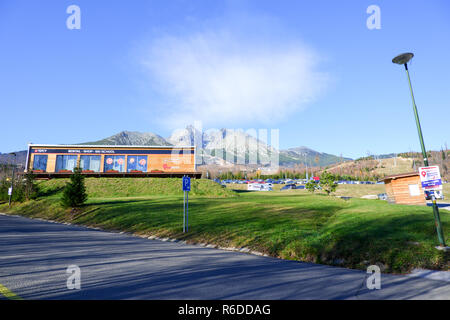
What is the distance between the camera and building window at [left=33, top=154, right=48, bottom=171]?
52.0 meters

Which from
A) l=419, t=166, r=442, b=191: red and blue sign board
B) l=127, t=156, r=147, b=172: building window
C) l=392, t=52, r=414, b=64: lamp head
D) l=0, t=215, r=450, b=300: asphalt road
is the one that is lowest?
l=0, t=215, r=450, b=300: asphalt road

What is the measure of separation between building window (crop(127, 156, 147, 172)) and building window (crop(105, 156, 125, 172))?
144 cm

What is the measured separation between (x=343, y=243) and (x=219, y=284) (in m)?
5.91

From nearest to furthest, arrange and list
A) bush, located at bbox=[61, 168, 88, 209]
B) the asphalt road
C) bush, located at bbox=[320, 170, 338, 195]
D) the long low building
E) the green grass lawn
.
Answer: the asphalt road < the green grass lawn < bush, located at bbox=[61, 168, 88, 209] < bush, located at bbox=[320, 170, 338, 195] < the long low building

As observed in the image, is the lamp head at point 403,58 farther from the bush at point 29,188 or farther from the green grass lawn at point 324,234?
the bush at point 29,188

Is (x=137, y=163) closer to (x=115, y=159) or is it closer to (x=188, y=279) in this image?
(x=115, y=159)

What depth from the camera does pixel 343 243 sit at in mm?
9305

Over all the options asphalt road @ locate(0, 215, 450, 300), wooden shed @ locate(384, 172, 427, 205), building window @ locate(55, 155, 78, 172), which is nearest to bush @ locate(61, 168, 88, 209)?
asphalt road @ locate(0, 215, 450, 300)

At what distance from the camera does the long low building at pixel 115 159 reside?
172 ft

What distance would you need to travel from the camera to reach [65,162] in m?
53.2

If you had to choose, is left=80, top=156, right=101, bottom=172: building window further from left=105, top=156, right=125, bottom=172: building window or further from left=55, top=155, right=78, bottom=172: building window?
left=105, top=156, right=125, bottom=172: building window

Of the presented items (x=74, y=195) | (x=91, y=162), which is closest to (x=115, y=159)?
(x=91, y=162)
